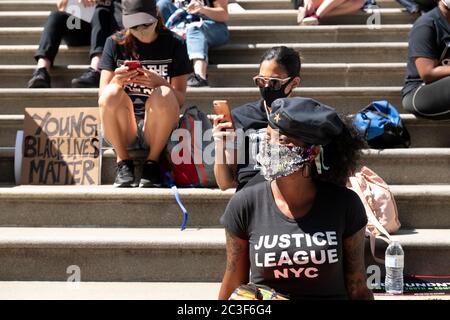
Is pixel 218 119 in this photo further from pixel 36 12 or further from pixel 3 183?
pixel 36 12

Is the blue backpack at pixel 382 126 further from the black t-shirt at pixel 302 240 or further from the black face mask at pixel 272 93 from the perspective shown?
the black t-shirt at pixel 302 240

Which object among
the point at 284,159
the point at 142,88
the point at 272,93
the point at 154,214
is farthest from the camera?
the point at 142,88

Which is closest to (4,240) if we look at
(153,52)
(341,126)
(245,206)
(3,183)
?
(3,183)

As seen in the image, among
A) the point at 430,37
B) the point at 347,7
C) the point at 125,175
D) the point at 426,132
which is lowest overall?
the point at 125,175

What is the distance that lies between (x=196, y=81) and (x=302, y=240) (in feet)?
10.9

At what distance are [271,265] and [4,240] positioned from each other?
2221 mm

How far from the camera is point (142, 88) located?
16.9 ft

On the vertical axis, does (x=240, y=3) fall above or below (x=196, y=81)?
above

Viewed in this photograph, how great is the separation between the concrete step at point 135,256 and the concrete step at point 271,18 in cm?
300

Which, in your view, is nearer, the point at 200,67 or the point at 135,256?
the point at 135,256

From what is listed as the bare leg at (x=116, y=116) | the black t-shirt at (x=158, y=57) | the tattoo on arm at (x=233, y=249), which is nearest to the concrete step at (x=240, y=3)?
the black t-shirt at (x=158, y=57)

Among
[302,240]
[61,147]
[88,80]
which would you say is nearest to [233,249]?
[302,240]

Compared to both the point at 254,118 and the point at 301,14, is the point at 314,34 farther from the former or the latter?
the point at 254,118

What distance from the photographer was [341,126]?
273cm
